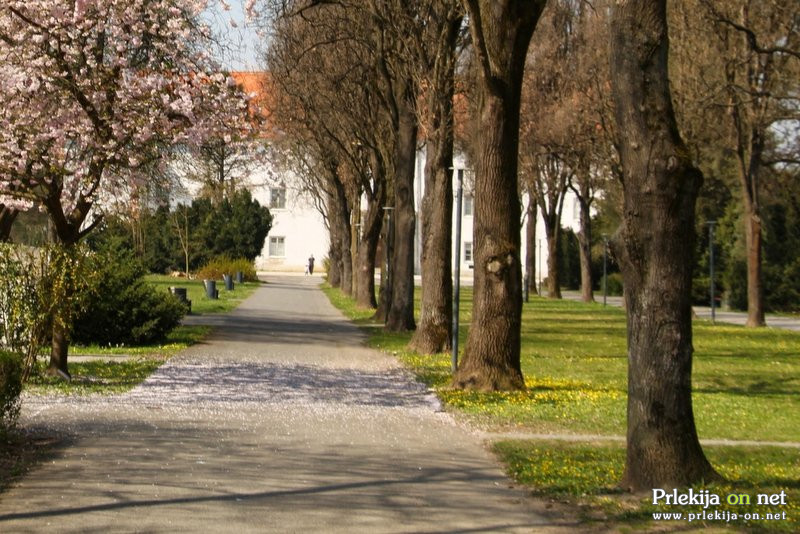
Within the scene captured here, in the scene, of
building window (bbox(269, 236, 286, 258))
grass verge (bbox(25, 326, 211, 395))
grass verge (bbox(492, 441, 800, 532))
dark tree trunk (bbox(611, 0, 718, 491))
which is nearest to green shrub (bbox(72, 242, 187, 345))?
grass verge (bbox(25, 326, 211, 395))

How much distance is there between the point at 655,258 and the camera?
9.09 metres

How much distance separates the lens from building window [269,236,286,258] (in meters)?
98.0

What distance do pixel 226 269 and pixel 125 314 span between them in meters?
43.1

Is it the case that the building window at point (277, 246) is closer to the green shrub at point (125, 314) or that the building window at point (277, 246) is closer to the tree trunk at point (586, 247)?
the tree trunk at point (586, 247)

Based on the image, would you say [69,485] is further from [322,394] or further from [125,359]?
[125,359]

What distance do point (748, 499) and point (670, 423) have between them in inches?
30.3

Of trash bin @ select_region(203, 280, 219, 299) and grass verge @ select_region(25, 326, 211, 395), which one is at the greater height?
trash bin @ select_region(203, 280, 219, 299)

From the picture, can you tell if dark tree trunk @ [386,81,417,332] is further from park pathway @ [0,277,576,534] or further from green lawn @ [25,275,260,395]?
A: park pathway @ [0,277,576,534]

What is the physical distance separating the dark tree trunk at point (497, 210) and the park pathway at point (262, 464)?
1134 millimetres

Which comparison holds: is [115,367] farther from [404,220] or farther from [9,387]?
[404,220]

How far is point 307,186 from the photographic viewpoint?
194 feet

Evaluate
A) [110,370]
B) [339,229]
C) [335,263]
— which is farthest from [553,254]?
[110,370]

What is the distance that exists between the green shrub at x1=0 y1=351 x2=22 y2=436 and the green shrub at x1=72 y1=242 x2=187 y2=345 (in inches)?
476

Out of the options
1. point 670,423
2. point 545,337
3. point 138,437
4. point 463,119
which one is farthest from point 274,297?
point 670,423
